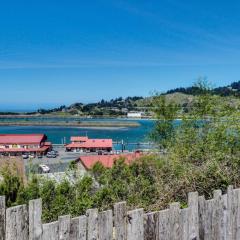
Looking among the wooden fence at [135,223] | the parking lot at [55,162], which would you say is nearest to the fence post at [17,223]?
the wooden fence at [135,223]

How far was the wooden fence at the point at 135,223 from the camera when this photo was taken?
2137 mm

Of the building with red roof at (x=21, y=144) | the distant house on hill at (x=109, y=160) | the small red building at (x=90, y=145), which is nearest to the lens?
the distant house on hill at (x=109, y=160)

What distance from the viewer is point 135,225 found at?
7.98 ft

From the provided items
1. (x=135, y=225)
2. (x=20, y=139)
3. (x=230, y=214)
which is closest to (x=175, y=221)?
(x=135, y=225)

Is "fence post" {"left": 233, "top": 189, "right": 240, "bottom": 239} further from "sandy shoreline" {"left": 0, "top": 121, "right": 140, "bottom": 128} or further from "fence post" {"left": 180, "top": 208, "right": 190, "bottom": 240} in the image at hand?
"sandy shoreline" {"left": 0, "top": 121, "right": 140, "bottom": 128}

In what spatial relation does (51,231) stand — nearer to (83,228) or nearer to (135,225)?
(83,228)

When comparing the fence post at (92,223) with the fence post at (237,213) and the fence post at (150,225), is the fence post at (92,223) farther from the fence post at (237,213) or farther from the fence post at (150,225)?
the fence post at (237,213)

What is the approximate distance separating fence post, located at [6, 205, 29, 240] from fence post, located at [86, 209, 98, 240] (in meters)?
0.34

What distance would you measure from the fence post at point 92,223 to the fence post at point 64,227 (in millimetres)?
118

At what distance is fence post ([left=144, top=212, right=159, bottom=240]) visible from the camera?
2488 mm

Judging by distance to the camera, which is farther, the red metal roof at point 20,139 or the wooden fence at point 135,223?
the red metal roof at point 20,139

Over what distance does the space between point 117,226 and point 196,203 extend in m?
0.57

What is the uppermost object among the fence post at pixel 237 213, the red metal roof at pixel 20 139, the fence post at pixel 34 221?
the fence post at pixel 34 221

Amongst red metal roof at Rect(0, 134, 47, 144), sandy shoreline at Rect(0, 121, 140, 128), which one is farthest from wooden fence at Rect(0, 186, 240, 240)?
sandy shoreline at Rect(0, 121, 140, 128)
